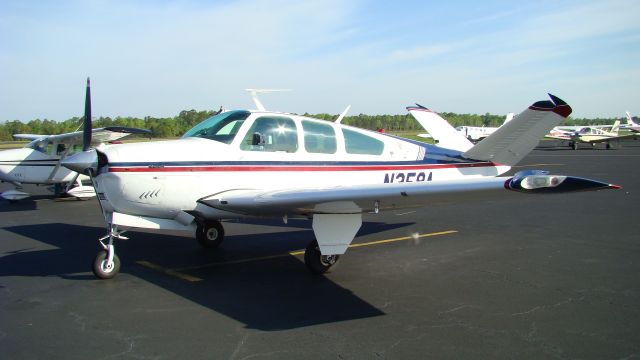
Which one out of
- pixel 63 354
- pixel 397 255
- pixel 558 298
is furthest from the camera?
pixel 397 255

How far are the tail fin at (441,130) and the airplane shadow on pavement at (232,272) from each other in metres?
2.07

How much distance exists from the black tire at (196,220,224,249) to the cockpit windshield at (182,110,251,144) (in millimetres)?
1920

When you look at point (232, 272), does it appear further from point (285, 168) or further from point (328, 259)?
point (285, 168)

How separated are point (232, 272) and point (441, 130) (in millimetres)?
5066

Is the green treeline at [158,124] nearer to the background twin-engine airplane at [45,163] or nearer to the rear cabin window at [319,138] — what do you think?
the background twin-engine airplane at [45,163]

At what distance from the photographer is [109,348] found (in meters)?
4.21

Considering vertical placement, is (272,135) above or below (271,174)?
above

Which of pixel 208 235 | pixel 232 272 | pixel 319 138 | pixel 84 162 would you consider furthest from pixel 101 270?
pixel 319 138

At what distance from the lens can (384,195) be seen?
5.00 m

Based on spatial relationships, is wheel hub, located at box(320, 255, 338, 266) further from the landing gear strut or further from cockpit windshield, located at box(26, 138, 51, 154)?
cockpit windshield, located at box(26, 138, 51, 154)

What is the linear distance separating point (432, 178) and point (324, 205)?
298 cm

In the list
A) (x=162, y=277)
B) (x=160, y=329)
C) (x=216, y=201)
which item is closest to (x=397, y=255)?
(x=216, y=201)

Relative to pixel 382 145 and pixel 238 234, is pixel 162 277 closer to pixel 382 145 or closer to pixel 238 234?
pixel 238 234

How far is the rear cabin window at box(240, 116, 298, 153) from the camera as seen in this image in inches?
262
